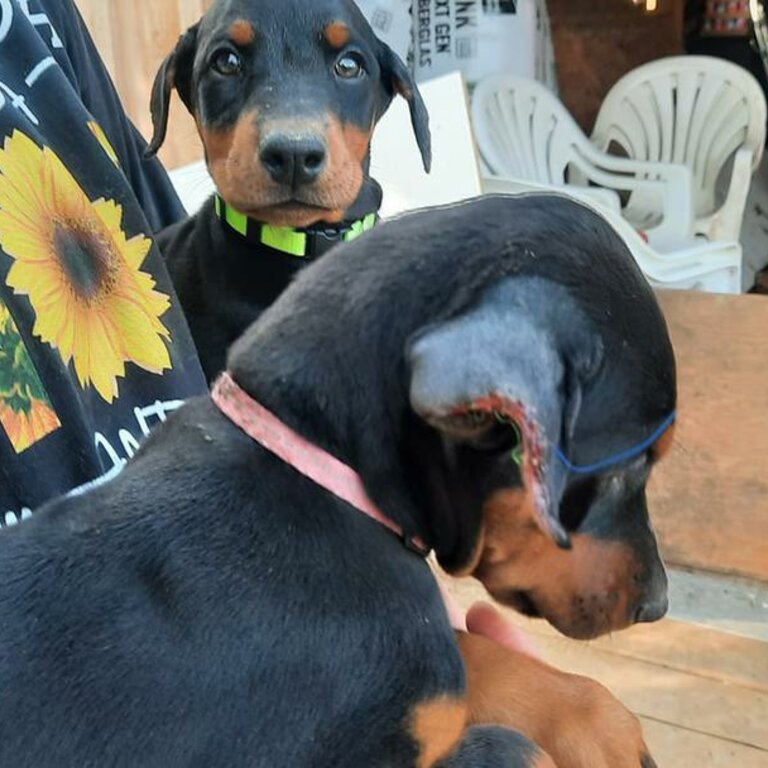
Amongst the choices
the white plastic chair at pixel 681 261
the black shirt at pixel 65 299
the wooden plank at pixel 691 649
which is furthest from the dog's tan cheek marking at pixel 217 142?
the white plastic chair at pixel 681 261

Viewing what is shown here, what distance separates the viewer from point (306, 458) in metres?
1.23

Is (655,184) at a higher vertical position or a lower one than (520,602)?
lower

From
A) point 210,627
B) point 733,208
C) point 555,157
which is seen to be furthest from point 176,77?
point 733,208

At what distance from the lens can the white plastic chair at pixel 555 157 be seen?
5844 mm

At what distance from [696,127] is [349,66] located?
161 inches

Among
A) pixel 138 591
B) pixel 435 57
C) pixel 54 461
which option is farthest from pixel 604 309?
pixel 435 57

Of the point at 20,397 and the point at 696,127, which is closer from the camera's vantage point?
the point at 20,397

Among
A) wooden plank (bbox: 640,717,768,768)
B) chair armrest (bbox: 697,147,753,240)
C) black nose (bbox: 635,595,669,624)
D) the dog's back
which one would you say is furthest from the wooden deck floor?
chair armrest (bbox: 697,147,753,240)

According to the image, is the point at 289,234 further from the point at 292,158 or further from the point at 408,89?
the point at 408,89

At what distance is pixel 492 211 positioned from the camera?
1279mm

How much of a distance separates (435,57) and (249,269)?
3839 millimetres

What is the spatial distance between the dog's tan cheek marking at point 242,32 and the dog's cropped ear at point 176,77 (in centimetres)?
20

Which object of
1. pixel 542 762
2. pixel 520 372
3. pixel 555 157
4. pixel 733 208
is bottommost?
pixel 733 208

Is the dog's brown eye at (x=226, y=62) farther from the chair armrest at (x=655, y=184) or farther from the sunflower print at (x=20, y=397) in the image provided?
the chair armrest at (x=655, y=184)
